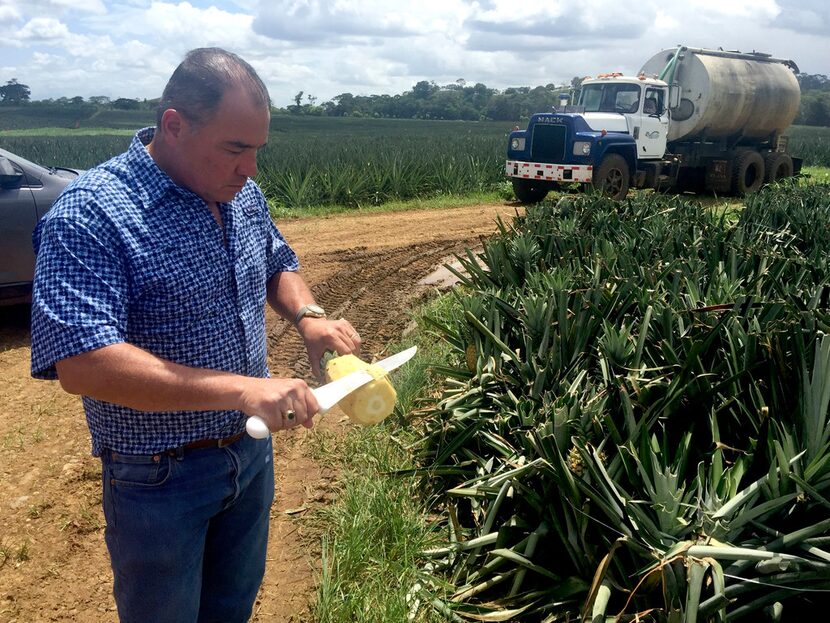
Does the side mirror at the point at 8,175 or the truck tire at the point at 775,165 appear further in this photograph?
the truck tire at the point at 775,165

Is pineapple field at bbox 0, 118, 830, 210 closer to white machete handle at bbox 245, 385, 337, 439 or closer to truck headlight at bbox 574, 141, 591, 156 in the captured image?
truck headlight at bbox 574, 141, 591, 156

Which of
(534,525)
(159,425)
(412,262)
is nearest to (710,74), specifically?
(412,262)

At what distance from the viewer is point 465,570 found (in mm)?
2762

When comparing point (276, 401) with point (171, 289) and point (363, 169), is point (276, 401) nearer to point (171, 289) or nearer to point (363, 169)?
point (171, 289)

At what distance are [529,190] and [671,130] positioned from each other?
3807 mm

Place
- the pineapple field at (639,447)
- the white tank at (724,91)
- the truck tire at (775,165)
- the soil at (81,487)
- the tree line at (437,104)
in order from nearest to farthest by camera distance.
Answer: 1. the pineapple field at (639,447)
2. the soil at (81,487)
3. the white tank at (724,91)
4. the truck tire at (775,165)
5. the tree line at (437,104)

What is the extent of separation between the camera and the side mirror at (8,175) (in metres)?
6.05

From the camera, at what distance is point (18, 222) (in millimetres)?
6078

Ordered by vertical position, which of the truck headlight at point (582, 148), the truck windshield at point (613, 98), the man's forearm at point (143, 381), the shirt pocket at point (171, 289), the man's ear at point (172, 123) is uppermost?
the truck windshield at point (613, 98)

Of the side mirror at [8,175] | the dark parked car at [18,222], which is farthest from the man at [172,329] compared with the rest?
the side mirror at [8,175]

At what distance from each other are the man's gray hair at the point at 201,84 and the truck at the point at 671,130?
1167 centimetres

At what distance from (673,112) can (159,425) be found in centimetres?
1627

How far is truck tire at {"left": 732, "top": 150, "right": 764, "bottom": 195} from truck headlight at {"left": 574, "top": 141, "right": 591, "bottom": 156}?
4.97 m

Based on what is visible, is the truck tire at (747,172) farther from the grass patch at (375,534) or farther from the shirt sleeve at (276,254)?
the shirt sleeve at (276,254)
